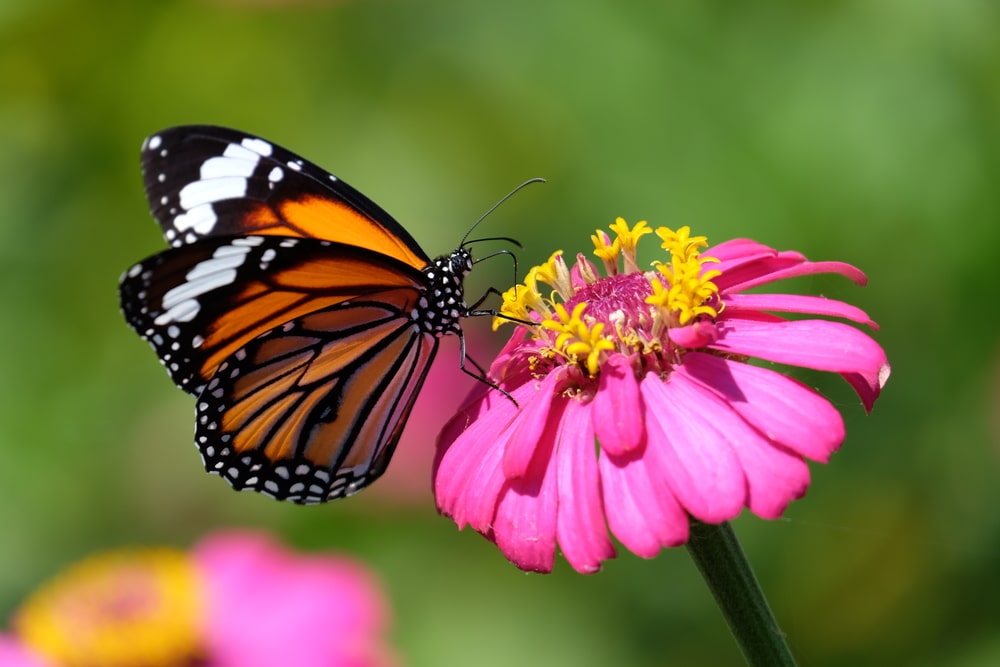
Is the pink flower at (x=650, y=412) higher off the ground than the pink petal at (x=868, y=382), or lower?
higher

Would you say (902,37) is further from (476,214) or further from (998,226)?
(476,214)

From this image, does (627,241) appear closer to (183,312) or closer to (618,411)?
(618,411)

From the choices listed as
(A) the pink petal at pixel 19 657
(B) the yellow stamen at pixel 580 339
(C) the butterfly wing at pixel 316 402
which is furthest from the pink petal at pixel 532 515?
(A) the pink petal at pixel 19 657

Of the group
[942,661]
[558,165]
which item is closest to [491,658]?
[942,661]

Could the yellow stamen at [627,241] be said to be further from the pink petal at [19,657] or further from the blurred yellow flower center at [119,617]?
the pink petal at [19,657]

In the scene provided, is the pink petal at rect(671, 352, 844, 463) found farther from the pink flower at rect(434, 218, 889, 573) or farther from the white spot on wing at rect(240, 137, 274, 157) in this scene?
the white spot on wing at rect(240, 137, 274, 157)

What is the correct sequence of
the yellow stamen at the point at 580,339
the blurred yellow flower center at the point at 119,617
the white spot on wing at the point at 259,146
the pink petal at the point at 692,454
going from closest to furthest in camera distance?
1. the pink petal at the point at 692,454
2. the yellow stamen at the point at 580,339
3. the white spot on wing at the point at 259,146
4. the blurred yellow flower center at the point at 119,617

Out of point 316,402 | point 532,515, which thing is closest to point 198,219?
point 316,402
